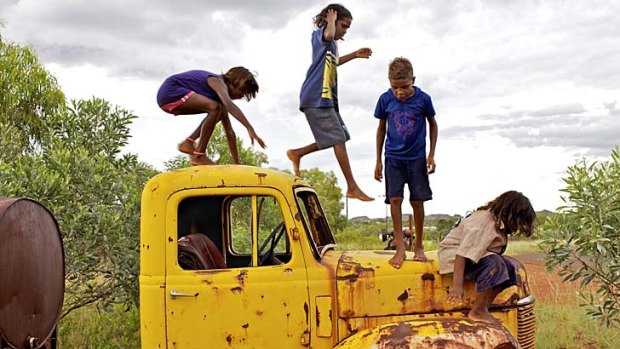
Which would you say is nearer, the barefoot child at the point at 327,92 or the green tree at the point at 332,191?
the barefoot child at the point at 327,92

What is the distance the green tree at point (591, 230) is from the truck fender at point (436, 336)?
2374 mm

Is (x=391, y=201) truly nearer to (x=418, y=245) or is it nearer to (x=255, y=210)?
(x=418, y=245)

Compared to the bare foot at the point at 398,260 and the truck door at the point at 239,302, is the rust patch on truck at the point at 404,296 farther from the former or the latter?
the truck door at the point at 239,302

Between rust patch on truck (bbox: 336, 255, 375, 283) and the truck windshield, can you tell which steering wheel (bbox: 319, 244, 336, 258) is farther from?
rust patch on truck (bbox: 336, 255, 375, 283)

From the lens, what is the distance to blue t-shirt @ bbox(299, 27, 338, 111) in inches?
236

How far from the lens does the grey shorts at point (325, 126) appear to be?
6.01m

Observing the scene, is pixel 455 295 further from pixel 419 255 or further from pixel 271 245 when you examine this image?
pixel 271 245

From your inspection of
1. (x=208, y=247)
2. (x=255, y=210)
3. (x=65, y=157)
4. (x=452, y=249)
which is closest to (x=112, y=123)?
(x=65, y=157)

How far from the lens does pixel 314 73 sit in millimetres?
6062

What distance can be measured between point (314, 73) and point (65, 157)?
2.81 m

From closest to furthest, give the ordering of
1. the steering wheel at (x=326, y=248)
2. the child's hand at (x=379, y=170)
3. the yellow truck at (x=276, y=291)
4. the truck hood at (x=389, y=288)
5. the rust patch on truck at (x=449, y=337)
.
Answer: the rust patch on truck at (x=449, y=337), the yellow truck at (x=276, y=291), the truck hood at (x=389, y=288), the steering wheel at (x=326, y=248), the child's hand at (x=379, y=170)

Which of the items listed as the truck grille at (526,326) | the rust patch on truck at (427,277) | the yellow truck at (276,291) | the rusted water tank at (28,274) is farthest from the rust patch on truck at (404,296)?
the rusted water tank at (28,274)

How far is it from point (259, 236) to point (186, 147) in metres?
1.02

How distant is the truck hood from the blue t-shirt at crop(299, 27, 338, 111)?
1691 millimetres
